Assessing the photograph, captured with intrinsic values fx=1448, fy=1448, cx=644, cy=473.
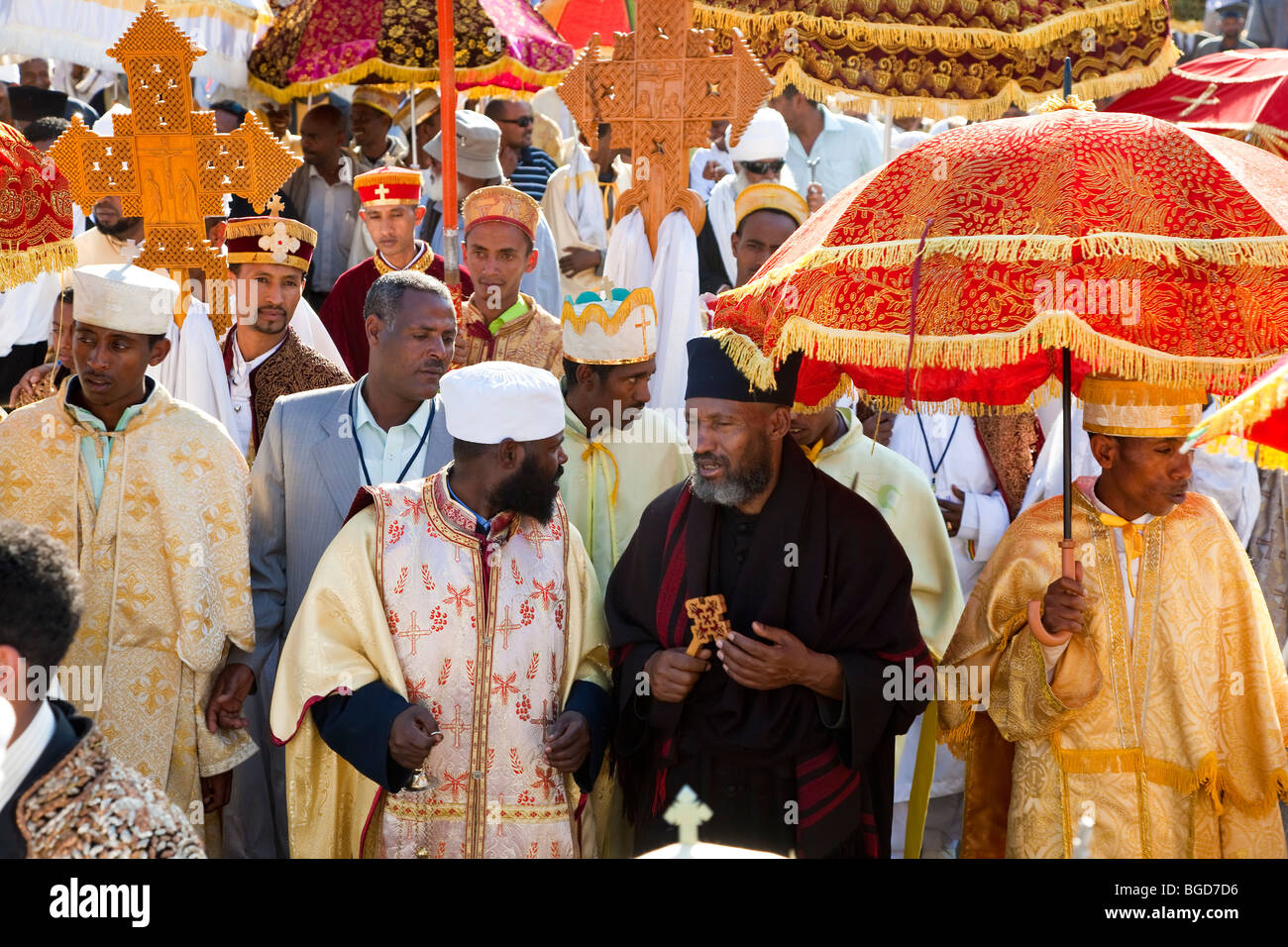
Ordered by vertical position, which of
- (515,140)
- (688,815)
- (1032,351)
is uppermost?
(515,140)

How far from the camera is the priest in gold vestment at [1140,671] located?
177 inches

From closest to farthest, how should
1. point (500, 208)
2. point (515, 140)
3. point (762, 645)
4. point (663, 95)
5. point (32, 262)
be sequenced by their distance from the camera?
point (762, 645) → point (32, 262) → point (500, 208) → point (663, 95) → point (515, 140)

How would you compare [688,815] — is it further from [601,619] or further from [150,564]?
[150,564]

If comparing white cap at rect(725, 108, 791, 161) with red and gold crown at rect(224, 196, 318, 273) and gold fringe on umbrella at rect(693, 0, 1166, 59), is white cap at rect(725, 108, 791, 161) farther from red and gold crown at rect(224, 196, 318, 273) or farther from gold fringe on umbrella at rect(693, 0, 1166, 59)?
red and gold crown at rect(224, 196, 318, 273)

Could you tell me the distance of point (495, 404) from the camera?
4.28 m

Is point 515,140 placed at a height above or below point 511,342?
above

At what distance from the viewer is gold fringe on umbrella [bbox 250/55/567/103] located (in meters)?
9.02

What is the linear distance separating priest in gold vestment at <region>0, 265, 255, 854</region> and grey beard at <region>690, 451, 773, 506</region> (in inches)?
60.8

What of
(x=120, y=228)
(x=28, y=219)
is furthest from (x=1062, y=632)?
(x=120, y=228)

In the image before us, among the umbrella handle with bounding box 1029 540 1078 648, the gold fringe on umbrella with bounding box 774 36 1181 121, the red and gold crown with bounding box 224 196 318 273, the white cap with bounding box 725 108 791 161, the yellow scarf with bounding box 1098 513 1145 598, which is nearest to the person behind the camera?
the umbrella handle with bounding box 1029 540 1078 648

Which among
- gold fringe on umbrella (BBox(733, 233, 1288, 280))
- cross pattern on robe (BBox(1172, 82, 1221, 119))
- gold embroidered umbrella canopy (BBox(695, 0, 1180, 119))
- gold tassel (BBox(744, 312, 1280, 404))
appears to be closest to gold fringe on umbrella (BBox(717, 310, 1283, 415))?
gold tassel (BBox(744, 312, 1280, 404))

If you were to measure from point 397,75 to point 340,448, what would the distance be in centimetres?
477

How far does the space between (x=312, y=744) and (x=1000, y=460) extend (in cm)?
337

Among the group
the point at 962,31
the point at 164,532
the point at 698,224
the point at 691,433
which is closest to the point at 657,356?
the point at 698,224
